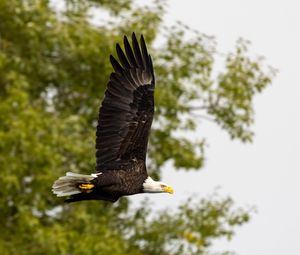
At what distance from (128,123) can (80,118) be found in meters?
4.41

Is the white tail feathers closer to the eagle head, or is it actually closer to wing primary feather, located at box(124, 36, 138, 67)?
the eagle head

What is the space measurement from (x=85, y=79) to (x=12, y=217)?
2139 mm

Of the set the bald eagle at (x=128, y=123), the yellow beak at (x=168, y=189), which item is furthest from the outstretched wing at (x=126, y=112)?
the yellow beak at (x=168, y=189)

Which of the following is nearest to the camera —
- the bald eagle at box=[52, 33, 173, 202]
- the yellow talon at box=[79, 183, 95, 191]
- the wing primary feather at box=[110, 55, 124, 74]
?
the yellow talon at box=[79, 183, 95, 191]

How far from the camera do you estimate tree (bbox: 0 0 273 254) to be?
65.6ft

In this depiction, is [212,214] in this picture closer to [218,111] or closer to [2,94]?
[218,111]

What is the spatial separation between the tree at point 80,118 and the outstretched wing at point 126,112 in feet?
11.3

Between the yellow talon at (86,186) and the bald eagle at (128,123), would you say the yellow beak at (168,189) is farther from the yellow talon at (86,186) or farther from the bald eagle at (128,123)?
the yellow talon at (86,186)

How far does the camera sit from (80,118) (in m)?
20.8

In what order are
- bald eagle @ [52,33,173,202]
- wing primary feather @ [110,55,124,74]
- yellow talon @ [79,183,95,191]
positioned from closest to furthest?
1. yellow talon @ [79,183,95,191]
2. bald eagle @ [52,33,173,202]
3. wing primary feather @ [110,55,124,74]

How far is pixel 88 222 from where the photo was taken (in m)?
20.5

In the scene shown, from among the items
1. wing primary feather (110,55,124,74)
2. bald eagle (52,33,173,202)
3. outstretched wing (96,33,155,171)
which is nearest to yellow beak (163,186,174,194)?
bald eagle (52,33,173,202)

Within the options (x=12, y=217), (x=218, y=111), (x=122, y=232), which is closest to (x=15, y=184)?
(x=12, y=217)

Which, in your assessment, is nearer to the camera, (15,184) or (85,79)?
(15,184)
